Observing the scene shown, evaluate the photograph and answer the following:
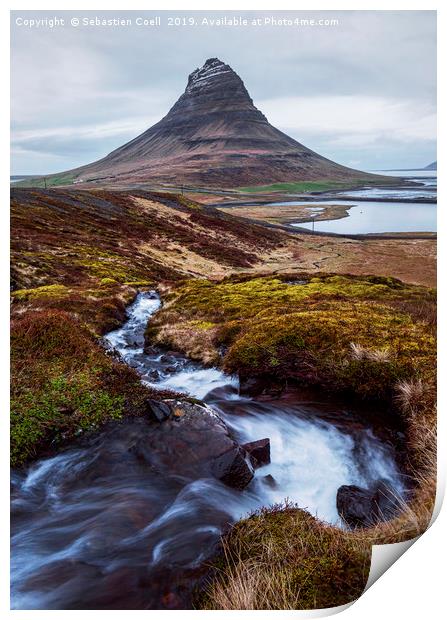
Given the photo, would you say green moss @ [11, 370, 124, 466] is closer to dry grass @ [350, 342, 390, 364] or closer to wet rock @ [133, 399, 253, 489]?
wet rock @ [133, 399, 253, 489]

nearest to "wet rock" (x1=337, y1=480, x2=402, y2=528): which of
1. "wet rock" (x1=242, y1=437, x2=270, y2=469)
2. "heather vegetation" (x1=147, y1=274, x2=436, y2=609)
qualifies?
"heather vegetation" (x1=147, y1=274, x2=436, y2=609)

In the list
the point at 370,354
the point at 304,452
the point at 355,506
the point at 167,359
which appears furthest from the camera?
the point at 167,359

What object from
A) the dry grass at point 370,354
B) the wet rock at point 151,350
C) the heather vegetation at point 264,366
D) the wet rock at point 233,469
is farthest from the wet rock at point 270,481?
the wet rock at point 151,350

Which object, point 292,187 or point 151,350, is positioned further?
point 292,187

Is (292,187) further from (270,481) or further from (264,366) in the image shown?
(270,481)

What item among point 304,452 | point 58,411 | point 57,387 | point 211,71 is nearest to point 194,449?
point 304,452

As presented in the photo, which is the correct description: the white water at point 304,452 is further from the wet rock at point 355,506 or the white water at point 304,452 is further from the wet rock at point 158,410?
the wet rock at point 158,410
